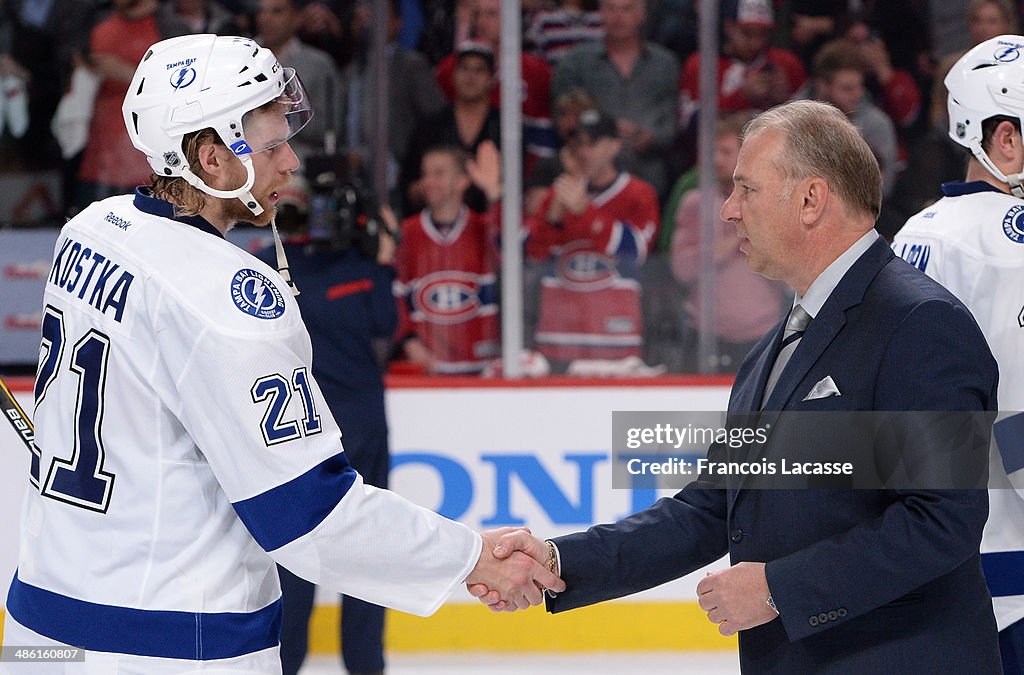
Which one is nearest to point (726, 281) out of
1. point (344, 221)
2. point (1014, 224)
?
point (344, 221)

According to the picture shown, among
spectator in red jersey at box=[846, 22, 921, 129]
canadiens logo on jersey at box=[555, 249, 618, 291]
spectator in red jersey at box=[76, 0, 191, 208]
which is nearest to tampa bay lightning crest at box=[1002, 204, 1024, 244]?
canadiens logo on jersey at box=[555, 249, 618, 291]

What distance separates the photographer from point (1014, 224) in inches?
94.2

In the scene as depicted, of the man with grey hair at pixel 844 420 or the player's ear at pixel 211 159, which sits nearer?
the man with grey hair at pixel 844 420

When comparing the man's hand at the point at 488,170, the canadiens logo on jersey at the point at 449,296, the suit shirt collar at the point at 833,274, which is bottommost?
the canadiens logo on jersey at the point at 449,296

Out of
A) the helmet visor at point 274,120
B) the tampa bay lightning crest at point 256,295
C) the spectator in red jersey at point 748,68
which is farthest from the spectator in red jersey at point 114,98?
the tampa bay lightning crest at point 256,295

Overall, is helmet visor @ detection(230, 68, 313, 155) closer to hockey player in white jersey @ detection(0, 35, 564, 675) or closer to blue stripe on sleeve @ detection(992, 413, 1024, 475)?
hockey player in white jersey @ detection(0, 35, 564, 675)

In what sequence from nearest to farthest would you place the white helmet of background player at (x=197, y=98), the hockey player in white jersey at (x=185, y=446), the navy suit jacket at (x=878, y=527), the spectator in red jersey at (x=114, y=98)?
the navy suit jacket at (x=878, y=527) → the hockey player in white jersey at (x=185, y=446) → the white helmet of background player at (x=197, y=98) → the spectator in red jersey at (x=114, y=98)

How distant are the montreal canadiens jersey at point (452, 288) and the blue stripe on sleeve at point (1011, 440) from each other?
3.02 metres

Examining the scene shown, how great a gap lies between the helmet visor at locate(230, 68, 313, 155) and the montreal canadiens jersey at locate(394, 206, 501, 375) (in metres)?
3.02

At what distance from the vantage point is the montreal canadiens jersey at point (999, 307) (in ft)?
7.61

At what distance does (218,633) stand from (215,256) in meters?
0.55

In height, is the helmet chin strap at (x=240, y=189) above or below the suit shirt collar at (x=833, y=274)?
above

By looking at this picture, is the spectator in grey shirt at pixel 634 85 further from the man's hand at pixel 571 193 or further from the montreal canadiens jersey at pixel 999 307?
the montreal canadiens jersey at pixel 999 307

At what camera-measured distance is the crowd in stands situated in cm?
520
